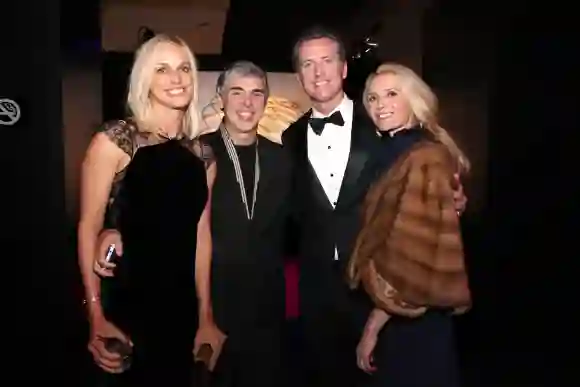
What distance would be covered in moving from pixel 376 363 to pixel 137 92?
98 centimetres

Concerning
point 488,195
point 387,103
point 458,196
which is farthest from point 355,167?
point 488,195

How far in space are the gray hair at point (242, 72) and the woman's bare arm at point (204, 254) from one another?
0.22m

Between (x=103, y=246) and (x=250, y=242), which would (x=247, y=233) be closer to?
(x=250, y=242)

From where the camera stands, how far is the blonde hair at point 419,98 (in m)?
2.16

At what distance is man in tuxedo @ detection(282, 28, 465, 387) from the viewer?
2.14m

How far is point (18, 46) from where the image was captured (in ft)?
6.76

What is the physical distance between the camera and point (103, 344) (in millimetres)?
2080

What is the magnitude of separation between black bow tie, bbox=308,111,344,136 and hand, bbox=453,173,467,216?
14.0 inches

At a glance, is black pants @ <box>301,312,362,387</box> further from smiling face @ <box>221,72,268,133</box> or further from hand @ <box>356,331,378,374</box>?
smiling face @ <box>221,72,268,133</box>

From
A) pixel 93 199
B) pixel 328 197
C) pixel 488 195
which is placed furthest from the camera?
pixel 488 195

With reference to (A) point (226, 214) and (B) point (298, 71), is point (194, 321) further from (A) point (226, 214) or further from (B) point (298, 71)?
(B) point (298, 71)

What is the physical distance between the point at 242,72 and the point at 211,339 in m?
0.73

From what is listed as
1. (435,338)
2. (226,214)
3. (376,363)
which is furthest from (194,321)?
(435,338)

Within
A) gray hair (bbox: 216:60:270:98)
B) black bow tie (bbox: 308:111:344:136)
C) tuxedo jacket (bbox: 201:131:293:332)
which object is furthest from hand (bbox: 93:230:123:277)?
black bow tie (bbox: 308:111:344:136)
